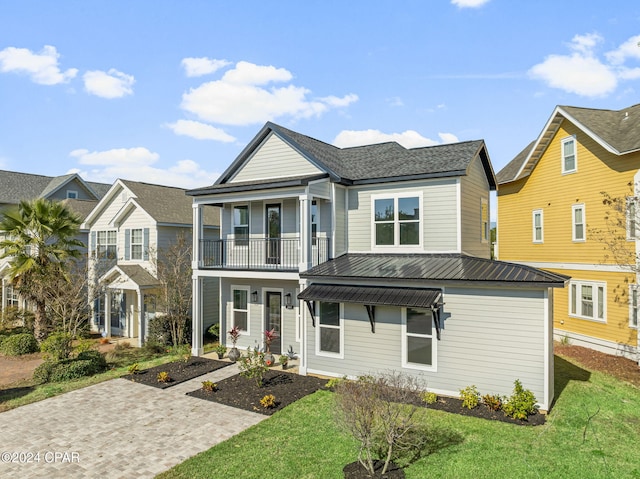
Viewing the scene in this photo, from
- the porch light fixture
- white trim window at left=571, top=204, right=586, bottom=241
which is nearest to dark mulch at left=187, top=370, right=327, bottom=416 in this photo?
the porch light fixture

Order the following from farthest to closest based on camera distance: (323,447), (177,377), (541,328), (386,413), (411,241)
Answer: (411,241)
(177,377)
(541,328)
(323,447)
(386,413)

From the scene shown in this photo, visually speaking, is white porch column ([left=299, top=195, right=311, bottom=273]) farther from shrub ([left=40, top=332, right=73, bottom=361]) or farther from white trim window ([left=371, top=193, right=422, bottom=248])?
shrub ([left=40, top=332, right=73, bottom=361])

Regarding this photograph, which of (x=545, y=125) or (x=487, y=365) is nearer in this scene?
(x=487, y=365)

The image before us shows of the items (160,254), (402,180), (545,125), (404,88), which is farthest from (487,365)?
(160,254)

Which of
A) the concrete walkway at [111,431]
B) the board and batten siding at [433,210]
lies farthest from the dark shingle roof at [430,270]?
the concrete walkway at [111,431]

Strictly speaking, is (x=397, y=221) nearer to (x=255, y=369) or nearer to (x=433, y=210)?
(x=433, y=210)

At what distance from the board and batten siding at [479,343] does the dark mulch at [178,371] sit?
5.62 m

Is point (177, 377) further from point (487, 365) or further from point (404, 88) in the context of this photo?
point (404, 88)

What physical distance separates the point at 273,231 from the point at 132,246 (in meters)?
9.39

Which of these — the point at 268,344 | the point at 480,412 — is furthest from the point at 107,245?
the point at 480,412

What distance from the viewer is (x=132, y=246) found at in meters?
20.2

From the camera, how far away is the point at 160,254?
748 inches

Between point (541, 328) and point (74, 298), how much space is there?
17.7m

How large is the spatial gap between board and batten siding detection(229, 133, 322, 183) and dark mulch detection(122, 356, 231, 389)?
747 cm
